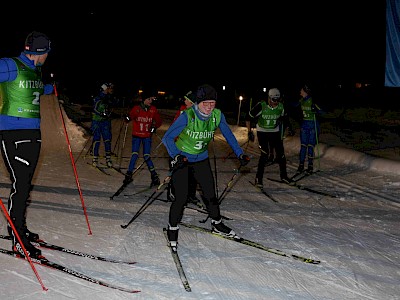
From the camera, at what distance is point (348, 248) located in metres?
5.67

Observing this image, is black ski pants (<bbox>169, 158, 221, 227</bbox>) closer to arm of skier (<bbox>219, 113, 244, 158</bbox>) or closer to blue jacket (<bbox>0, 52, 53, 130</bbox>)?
arm of skier (<bbox>219, 113, 244, 158</bbox>)

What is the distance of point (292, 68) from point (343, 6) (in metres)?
8.46

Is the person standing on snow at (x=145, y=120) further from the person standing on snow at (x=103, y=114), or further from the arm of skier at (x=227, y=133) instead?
the arm of skier at (x=227, y=133)

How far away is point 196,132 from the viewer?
5398mm

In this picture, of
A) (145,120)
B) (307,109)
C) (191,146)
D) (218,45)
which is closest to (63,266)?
(191,146)

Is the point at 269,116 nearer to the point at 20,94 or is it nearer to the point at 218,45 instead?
the point at 20,94

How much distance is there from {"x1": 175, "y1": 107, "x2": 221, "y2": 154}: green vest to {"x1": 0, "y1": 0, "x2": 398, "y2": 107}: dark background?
3.53 metres

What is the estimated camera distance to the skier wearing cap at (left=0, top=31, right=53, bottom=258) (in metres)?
4.75

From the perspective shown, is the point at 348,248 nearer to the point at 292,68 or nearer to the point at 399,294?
the point at 399,294

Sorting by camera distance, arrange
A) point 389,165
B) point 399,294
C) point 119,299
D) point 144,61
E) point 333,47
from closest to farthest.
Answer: point 119,299 → point 399,294 → point 389,165 → point 333,47 → point 144,61

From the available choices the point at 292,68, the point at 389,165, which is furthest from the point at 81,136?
the point at 292,68

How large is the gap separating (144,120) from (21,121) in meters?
4.30

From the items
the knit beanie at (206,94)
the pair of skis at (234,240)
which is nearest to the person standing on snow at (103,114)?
the pair of skis at (234,240)

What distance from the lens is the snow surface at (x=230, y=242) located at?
4316 mm
